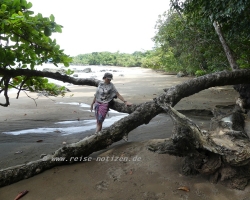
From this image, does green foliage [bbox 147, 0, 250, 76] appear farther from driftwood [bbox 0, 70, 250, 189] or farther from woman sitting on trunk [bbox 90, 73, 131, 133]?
woman sitting on trunk [bbox 90, 73, 131, 133]

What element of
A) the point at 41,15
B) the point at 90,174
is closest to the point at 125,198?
the point at 90,174

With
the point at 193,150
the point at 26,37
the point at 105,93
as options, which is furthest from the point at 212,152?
the point at 26,37

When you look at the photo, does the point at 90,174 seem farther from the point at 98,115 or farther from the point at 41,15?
the point at 41,15

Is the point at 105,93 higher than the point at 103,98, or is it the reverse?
the point at 105,93

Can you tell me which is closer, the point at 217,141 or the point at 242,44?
the point at 217,141

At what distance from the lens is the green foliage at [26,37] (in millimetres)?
3890

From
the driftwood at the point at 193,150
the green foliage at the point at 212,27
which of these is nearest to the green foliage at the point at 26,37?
the driftwood at the point at 193,150

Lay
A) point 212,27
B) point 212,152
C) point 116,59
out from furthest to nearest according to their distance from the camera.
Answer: point 116,59 → point 212,27 → point 212,152

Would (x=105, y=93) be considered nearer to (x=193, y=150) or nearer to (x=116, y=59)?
(x=193, y=150)

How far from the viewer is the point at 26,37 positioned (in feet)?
15.9

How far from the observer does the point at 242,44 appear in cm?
819

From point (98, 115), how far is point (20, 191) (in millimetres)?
2364

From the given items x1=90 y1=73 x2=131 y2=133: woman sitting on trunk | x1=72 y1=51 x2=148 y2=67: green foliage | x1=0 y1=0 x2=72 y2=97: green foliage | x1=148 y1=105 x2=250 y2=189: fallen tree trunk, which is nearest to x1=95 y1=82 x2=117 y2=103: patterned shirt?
x1=90 y1=73 x2=131 y2=133: woman sitting on trunk

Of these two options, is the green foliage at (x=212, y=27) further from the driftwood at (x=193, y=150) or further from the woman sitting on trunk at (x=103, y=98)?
the woman sitting on trunk at (x=103, y=98)
